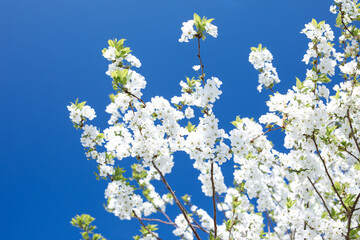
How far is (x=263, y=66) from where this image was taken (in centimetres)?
525

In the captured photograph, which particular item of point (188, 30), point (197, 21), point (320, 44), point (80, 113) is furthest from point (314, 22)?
point (80, 113)

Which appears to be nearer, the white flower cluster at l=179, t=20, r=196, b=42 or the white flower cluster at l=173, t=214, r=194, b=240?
the white flower cluster at l=179, t=20, r=196, b=42

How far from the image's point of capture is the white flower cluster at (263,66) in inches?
203

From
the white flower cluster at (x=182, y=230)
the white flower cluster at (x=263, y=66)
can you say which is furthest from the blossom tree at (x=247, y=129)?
the white flower cluster at (x=182, y=230)

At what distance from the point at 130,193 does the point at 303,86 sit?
10.5ft

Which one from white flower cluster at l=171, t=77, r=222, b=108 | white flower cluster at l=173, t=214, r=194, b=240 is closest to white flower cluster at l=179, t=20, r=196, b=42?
white flower cluster at l=171, t=77, r=222, b=108

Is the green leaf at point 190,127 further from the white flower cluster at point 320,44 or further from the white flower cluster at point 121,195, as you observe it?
the white flower cluster at point 320,44

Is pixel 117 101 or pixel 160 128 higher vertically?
pixel 117 101

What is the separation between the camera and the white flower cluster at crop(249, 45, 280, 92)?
16.9 ft

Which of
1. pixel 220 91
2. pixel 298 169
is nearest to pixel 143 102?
pixel 220 91

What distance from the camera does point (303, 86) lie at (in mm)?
4203

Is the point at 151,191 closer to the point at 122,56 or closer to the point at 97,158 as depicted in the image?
the point at 97,158

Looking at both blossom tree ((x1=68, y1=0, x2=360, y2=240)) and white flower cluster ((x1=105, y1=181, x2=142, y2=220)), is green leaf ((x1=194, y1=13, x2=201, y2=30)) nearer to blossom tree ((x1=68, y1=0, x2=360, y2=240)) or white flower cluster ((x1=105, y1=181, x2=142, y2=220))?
blossom tree ((x1=68, y1=0, x2=360, y2=240))

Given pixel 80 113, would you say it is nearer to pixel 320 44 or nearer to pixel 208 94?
pixel 208 94
